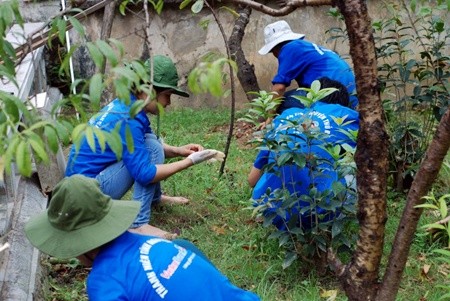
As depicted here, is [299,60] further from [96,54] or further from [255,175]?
[96,54]

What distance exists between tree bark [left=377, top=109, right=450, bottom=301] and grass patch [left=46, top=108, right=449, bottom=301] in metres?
1.07

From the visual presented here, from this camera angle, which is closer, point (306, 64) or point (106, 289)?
point (106, 289)

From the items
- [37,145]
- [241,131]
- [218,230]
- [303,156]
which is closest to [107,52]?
[37,145]

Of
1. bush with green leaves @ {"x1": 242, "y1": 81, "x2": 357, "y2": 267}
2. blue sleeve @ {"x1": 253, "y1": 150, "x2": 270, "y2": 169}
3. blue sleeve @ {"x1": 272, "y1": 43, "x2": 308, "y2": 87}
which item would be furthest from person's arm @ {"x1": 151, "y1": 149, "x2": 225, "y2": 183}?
blue sleeve @ {"x1": 272, "y1": 43, "x2": 308, "y2": 87}

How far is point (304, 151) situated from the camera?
396 cm

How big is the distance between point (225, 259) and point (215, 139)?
2357mm

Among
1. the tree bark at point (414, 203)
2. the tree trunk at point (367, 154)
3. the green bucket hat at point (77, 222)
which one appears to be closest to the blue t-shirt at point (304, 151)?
the tree trunk at point (367, 154)

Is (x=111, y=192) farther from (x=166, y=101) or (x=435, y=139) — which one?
(x=435, y=139)

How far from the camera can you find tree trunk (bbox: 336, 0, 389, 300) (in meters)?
2.72

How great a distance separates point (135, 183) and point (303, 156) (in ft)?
3.72

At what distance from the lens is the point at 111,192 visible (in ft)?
14.4

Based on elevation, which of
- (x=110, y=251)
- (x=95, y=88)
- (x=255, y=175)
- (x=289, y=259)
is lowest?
(x=289, y=259)

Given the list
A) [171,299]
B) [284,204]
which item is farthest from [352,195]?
[171,299]

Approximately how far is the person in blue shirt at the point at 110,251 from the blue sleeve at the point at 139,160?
171cm
